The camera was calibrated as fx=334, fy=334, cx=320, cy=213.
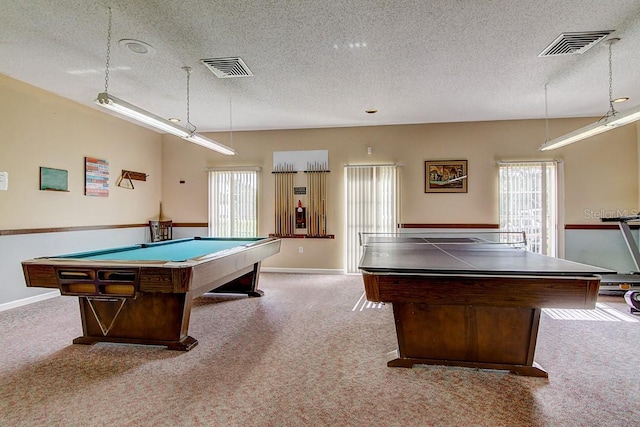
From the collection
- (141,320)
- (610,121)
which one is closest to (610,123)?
(610,121)

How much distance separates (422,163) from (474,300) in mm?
3959

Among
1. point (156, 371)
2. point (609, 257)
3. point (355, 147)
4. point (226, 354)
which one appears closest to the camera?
point (156, 371)

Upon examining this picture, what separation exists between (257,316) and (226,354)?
3.01ft

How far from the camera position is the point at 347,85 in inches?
154

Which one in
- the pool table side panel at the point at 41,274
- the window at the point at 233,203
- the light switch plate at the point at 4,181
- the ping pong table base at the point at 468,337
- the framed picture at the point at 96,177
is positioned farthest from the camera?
the window at the point at 233,203

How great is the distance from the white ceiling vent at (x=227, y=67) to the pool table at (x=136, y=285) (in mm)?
1834

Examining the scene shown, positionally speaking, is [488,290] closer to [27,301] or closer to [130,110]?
[130,110]

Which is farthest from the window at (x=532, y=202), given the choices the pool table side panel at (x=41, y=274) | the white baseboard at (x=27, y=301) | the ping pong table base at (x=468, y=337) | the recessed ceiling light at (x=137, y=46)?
the white baseboard at (x=27, y=301)

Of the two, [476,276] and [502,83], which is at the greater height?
[502,83]

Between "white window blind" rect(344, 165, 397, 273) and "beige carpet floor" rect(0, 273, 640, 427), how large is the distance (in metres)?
2.53

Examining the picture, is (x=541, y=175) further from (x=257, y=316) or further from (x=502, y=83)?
(x=257, y=316)

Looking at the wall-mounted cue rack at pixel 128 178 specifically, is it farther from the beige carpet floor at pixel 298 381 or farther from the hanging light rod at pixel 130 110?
the beige carpet floor at pixel 298 381

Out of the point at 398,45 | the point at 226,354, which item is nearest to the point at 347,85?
the point at 398,45

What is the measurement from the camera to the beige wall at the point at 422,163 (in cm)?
515
